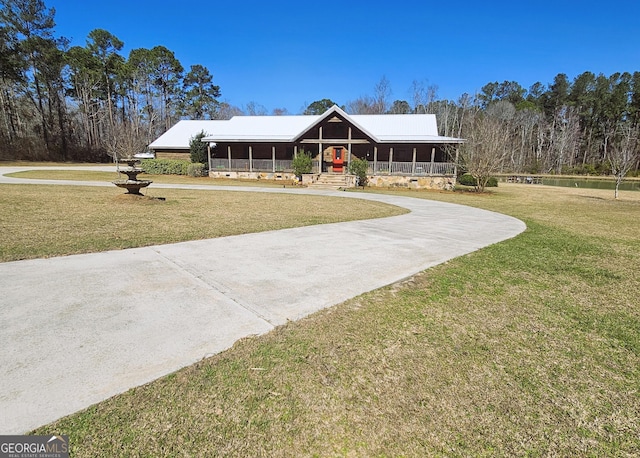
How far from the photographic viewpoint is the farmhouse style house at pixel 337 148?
23.3 meters

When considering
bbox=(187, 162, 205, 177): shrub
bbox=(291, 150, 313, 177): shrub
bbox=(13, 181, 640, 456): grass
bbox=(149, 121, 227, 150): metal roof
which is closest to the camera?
bbox=(13, 181, 640, 456): grass

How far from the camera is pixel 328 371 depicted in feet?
8.10

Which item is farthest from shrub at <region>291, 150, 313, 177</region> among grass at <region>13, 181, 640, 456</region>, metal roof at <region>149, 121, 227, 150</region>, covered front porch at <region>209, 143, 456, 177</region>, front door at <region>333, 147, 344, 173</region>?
grass at <region>13, 181, 640, 456</region>

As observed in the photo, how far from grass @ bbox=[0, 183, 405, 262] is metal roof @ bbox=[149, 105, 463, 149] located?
44.0ft

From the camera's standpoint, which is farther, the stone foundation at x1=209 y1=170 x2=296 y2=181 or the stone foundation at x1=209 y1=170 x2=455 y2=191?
the stone foundation at x1=209 y1=170 x2=296 y2=181

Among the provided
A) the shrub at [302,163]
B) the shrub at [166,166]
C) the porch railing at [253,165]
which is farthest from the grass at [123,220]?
the shrub at [166,166]

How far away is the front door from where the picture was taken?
25906 mm

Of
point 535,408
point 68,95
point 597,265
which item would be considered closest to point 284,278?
point 535,408

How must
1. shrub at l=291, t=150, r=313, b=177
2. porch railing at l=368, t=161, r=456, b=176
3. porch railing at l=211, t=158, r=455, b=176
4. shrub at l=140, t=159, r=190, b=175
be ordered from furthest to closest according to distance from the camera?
shrub at l=140, t=159, r=190, b=175, shrub at l=291, t=150, r=313, b=177, porch railing at l=211, t=158, r=455, b=176, porch railing at l=368, t=161, r=456, b=176

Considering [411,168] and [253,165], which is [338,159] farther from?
[253,165]

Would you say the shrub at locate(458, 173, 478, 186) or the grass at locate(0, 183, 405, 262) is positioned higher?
the shrub at locate(458, 173, 478, 186)

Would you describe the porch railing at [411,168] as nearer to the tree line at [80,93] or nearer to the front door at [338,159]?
the front door at [338,159]

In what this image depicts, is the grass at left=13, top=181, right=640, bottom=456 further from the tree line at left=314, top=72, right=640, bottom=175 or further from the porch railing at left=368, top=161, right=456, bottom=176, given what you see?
the tree line at left=314, top=72, right=640, bottom=175

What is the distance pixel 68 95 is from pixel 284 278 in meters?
62.0
